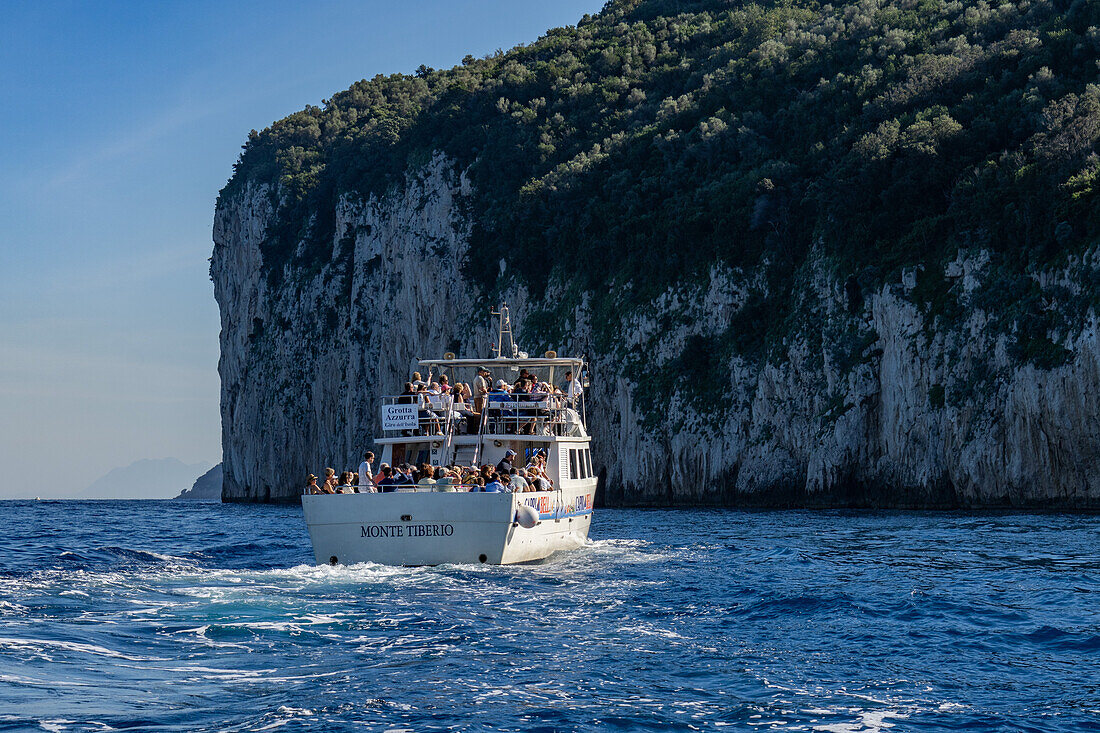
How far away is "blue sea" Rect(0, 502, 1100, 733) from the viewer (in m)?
11.8

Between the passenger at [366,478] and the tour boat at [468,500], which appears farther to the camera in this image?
the passenger at [366,478]

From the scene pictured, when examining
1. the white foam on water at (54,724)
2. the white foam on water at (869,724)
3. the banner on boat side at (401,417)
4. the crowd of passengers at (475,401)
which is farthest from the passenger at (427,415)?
the white foam on water at (869,724)

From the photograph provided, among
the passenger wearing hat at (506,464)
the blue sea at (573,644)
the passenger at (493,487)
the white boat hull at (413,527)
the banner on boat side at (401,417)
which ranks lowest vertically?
the blue sea at (573,644)

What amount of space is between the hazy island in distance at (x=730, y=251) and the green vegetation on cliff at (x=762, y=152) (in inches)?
7.6

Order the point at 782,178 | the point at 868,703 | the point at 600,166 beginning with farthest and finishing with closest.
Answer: the point at 600,166 → the point at 782,178 → the point at 868,703

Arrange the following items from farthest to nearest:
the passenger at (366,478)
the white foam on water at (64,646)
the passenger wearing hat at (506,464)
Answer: the passenger wearing hat at (506,464) < the passenger at (366,478) < the white foam on water at (64,646)

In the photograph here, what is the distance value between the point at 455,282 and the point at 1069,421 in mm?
49973

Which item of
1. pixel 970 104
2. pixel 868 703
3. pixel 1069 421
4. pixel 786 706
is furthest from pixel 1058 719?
pixel 970 104

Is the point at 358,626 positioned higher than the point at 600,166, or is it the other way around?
the point at 600,166

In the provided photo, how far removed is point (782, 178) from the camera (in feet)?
216

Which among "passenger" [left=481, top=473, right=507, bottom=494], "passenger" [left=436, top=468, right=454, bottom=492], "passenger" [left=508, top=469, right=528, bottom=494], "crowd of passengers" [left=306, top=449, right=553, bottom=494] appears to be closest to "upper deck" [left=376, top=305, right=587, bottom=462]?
"crowd of passengers" [left=306, top=449, right=553, bottom=494]

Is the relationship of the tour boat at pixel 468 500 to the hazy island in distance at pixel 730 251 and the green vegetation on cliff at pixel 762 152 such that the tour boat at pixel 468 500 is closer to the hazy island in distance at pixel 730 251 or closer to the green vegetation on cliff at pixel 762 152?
the hazy island in distance at pixel 730 251

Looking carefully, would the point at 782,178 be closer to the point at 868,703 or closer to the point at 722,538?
the point at 722,538

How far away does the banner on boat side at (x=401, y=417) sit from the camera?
28.2 meters
